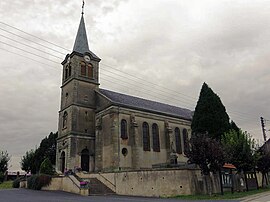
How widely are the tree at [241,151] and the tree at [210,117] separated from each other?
368 cm

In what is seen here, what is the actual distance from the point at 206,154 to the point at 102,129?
19.4m

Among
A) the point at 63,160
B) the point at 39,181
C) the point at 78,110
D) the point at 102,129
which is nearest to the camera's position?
the point at 39,181

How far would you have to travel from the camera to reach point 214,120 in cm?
3133

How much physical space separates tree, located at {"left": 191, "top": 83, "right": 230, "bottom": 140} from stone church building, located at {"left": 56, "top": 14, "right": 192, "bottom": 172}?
898 centimetres

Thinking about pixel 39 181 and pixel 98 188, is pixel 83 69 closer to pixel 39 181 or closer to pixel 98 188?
pixel 39 181

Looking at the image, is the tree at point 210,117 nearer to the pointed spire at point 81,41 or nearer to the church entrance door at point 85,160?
the church entrance door at point 85,160

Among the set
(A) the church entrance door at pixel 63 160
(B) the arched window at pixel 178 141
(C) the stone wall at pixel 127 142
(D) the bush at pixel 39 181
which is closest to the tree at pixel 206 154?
(C) the stone wall at pixel 127 142

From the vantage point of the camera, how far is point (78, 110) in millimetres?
39188

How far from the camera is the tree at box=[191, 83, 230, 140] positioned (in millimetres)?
31266

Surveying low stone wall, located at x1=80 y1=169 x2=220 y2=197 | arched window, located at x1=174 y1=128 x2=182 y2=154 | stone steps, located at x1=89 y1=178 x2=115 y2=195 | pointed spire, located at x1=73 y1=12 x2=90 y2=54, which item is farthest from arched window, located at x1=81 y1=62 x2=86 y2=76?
low stone wall, located at x1=80 y1=169 x2=220 y2=197

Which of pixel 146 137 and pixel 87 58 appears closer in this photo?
pixel 146 137

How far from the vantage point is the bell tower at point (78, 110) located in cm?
3734

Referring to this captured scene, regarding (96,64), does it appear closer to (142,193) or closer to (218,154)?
(142,193)

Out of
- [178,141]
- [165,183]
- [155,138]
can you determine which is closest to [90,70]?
[155,138]
